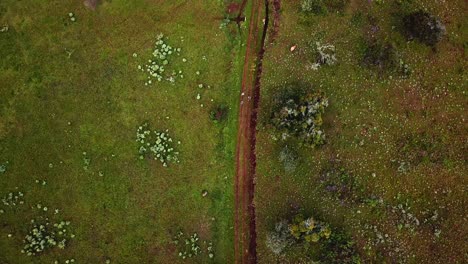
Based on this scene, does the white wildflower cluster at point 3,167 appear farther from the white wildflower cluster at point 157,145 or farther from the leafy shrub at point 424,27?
the leafy shrub at point 424,27

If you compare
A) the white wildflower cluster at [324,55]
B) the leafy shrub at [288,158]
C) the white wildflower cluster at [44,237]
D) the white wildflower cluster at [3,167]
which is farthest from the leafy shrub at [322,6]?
the white wildflower cluster at [3,167]

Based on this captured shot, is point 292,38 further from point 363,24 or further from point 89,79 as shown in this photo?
point 89,79

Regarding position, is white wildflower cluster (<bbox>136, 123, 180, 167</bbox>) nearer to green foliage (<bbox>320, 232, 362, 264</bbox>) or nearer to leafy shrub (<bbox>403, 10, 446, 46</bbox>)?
green foliage (<bbox>320, 232, 362, 264</bbox>)

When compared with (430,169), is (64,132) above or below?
above

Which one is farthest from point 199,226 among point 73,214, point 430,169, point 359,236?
point 430,169

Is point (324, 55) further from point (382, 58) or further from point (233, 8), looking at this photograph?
point (233, 8)

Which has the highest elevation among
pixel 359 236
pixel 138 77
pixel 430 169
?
pixel 138 77
